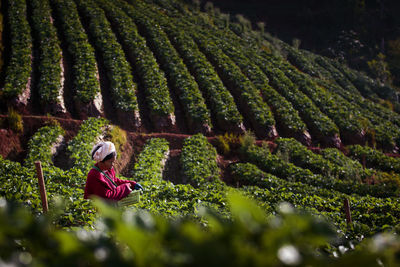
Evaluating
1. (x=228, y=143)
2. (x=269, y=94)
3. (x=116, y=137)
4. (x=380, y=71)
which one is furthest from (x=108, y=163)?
(x=380, y=71)

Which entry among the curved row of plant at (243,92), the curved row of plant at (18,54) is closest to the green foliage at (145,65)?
the curved row of plant at (243,92)

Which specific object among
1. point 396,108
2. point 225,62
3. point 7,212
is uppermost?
point 7,212

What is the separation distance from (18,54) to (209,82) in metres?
9.43

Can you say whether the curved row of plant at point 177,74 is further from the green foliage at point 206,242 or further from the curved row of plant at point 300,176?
the green foliage at point 206,242

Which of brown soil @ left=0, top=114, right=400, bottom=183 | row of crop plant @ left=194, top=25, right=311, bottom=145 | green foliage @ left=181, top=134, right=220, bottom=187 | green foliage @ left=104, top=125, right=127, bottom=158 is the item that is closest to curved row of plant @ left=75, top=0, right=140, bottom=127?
brown soil @ left=0, top=114, right=400, bottom=183

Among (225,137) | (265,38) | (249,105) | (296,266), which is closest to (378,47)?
(265,38)

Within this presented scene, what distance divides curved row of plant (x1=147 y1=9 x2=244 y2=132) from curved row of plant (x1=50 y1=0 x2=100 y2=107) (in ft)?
17.4

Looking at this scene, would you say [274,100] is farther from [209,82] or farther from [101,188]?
[101,188]

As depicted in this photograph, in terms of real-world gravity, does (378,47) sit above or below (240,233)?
below

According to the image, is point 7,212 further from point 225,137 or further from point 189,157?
point 225,137

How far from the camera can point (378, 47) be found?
38.8 meters

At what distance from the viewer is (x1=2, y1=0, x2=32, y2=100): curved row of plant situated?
40.1ft

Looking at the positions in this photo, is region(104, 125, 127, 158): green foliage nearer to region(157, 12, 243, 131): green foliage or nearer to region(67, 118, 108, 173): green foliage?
region(67, 118, 108, 173): green foliage

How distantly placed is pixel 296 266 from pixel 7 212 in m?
0.94
